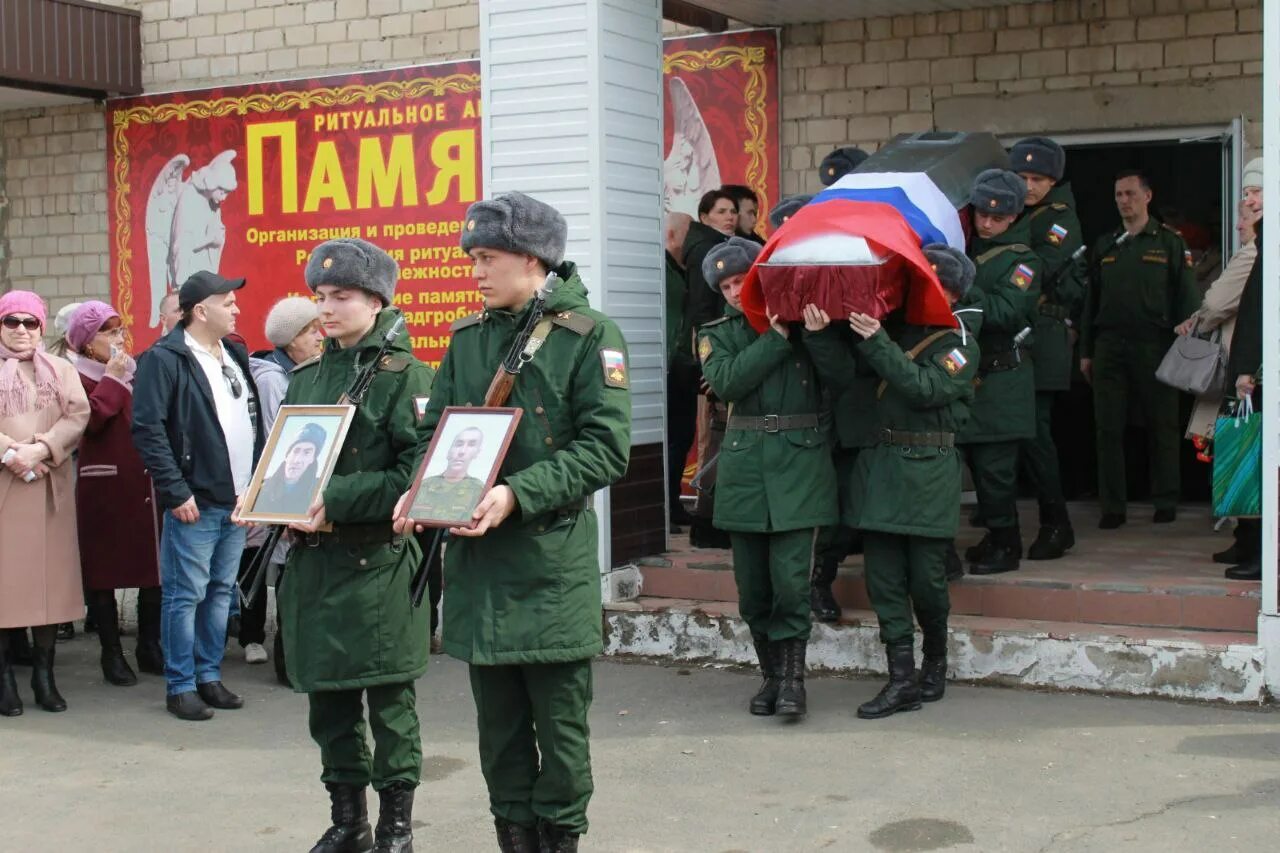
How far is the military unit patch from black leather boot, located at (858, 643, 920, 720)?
1.70 m

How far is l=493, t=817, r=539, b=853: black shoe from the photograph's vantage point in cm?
408

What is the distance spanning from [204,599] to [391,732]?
8.35 feet

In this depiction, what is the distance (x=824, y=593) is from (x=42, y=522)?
11.0ft

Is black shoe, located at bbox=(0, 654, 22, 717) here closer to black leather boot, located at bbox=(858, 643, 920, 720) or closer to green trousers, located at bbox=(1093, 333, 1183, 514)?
black leather boot, located at bbox=(858, 643, 920, 720)

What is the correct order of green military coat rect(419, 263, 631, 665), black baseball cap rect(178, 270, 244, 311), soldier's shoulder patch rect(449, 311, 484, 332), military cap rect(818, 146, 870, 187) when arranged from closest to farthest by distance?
green military coat rect(419, 263, 631, 665), soldier's shoulder patch rect(449, 311, 484, 332), black baseball cap rect(178, 270, 244, 311), military cap rect(818, 146, 870, 187)

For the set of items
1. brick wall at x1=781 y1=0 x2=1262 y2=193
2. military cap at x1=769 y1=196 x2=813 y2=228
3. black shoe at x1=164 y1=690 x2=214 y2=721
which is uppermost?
brick wall at x1=781 y1=0 x2=1262 y2=193

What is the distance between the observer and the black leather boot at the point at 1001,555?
23.4 ft

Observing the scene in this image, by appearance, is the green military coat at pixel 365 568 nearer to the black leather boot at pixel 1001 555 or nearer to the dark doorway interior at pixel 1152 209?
the black leather boot at pixel 1001 555

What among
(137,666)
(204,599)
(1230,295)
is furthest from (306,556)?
(1230,295)

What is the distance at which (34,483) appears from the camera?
6828 mm

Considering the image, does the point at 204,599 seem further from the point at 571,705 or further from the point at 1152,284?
the point at 1152,284

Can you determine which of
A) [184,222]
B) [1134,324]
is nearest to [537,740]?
[1134,324]

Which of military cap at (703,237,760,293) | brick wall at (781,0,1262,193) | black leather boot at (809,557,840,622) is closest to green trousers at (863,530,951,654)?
black leather boot at (809,557,840,622)

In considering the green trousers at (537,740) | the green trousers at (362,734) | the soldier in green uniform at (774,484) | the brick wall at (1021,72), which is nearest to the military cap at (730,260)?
the soldier in green uniform at (774,484)
